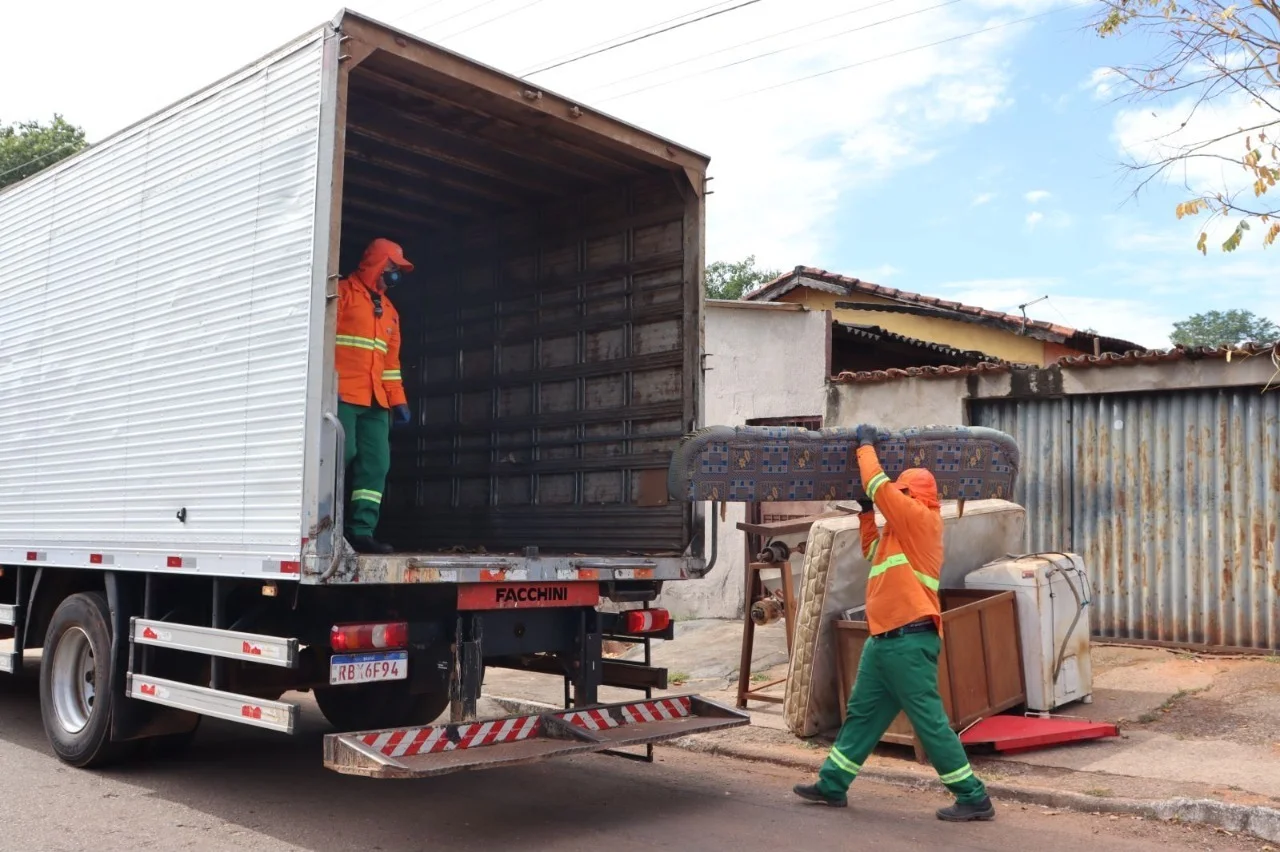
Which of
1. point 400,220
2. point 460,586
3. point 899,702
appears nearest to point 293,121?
point 460,586

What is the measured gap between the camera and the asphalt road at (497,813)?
17.1ft

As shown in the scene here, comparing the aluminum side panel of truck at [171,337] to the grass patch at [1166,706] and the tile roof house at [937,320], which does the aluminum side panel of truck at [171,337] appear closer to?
the grass patch at [1166,706]

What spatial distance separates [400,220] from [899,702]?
191 inches

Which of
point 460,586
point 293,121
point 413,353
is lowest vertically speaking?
point 460,586

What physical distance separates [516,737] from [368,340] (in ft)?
7.47

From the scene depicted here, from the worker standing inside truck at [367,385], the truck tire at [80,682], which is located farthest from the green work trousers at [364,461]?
the truck tire at [80,682]

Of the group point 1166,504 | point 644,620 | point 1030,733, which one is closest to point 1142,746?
point 1030,733

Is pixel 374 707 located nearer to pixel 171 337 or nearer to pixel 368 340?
pixel 368 340

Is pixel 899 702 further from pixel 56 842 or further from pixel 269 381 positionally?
pixel 56 842

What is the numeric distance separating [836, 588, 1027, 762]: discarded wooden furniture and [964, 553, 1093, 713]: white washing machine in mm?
73

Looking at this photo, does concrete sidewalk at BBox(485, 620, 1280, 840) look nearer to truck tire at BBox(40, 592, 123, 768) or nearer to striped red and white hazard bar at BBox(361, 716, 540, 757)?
striped red and white hazard bar at BBox(361, 716, 540, 757)

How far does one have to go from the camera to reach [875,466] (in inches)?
221

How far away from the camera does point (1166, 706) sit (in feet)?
25.2

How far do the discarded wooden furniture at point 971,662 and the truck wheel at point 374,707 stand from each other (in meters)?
2.45
